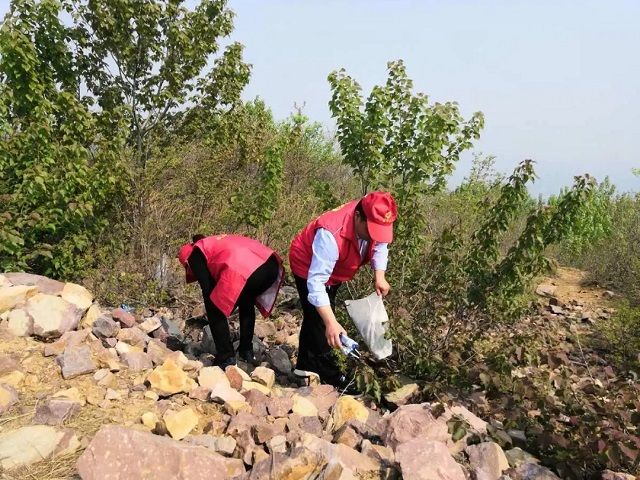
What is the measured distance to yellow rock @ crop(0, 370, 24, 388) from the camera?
3023 mm

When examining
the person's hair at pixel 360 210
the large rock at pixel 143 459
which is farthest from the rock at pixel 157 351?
the person's hair at pixel 360 210

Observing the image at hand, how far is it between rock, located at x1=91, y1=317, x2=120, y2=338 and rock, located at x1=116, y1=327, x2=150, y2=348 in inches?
1.7

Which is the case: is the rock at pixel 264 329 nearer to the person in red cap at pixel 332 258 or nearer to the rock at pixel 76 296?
the person in red cap at pixel 332 258

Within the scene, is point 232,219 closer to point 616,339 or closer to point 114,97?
point 114,97

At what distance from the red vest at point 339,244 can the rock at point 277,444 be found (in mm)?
1122

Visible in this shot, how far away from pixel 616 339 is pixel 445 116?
299 centimetres

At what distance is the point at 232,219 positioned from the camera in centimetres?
597

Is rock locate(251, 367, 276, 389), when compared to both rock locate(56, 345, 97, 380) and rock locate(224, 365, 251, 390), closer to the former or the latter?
rock locate(224, 365, 251, 390)

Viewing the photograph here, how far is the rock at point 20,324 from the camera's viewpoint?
3.55m

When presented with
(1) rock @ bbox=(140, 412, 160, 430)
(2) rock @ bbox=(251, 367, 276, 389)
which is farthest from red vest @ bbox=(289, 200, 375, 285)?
(1) rock @ bbox=(140, 412, 160, 430)

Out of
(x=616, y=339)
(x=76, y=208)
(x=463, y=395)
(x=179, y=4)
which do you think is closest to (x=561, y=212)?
(x=463, y=395)

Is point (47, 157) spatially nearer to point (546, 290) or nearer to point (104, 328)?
point (104, 328)

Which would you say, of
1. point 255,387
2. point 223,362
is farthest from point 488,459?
point 223,362

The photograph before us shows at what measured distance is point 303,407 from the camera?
3.04m
